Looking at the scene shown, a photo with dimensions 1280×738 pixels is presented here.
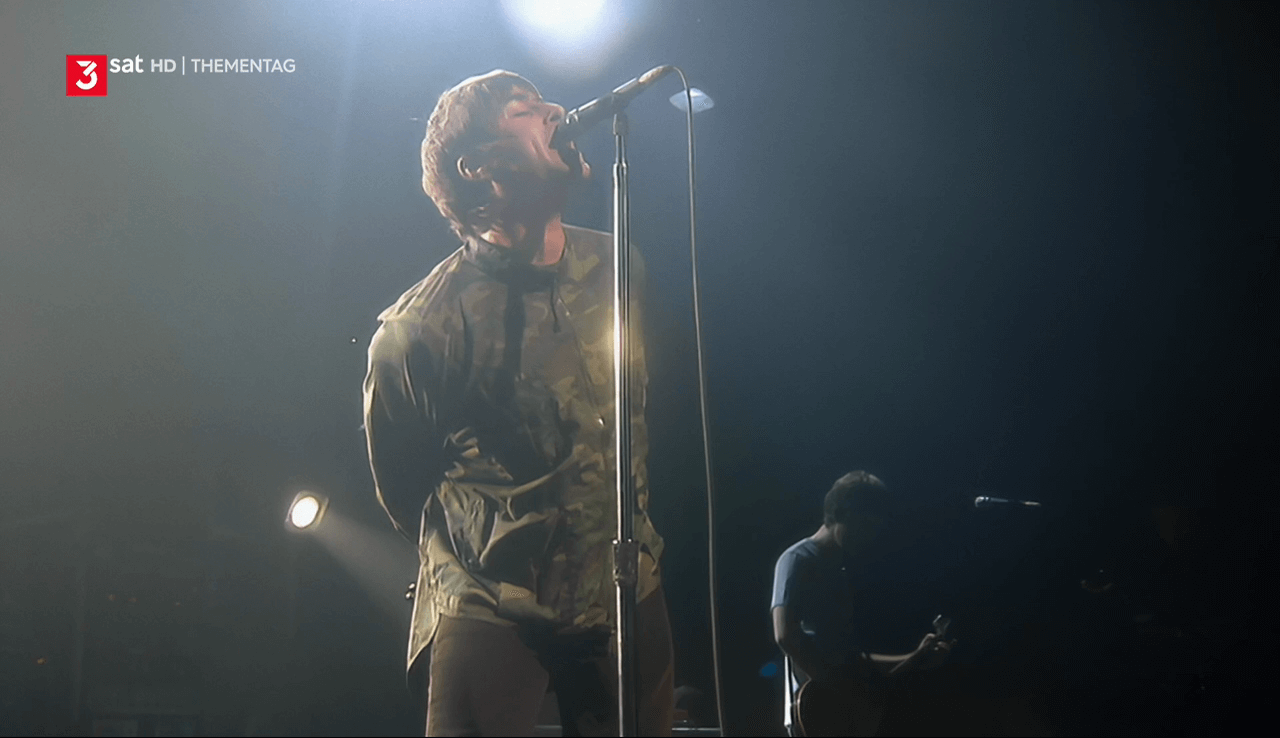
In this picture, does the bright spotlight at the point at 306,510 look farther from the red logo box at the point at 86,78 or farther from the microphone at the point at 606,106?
the red logo box at the point at 86,78

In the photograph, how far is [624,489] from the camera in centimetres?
184

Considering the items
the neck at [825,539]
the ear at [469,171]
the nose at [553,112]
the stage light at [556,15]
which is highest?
the stage light at [556,15]

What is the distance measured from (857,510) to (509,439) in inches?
31.4

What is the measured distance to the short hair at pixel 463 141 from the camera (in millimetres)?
2305

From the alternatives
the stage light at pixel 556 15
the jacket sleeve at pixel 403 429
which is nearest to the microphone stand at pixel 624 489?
the jacket sleeve at pixel 403 429

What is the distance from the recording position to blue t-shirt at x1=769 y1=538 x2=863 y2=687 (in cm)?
212

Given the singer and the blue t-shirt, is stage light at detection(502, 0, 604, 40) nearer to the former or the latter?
the singer

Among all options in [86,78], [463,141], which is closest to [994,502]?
[463,141]

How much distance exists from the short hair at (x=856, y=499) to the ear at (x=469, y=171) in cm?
110

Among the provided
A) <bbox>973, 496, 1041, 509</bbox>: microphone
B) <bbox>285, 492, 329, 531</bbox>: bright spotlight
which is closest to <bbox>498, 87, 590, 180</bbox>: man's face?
<bbox>285, 492, 329, 531</bbox>: bright spotlight

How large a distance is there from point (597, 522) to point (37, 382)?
4.57 ft

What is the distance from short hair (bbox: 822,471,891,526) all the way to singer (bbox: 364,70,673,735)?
397 mm

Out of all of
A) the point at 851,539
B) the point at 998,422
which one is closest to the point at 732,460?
the point at 851,539

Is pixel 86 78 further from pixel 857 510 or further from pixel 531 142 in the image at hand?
pixel 857 510
